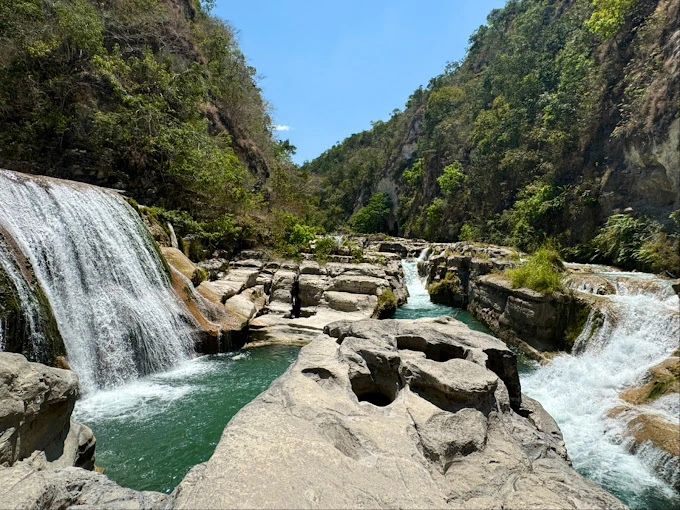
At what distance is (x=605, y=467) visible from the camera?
5387 mm

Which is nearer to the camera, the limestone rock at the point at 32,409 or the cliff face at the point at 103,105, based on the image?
the limestone rock at the point at 32,409

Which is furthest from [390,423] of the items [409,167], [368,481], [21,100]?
[409,167]

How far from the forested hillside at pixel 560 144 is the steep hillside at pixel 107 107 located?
1608cm

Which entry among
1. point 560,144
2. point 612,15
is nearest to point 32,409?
point 560,144

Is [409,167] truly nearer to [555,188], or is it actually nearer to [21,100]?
[555,188]

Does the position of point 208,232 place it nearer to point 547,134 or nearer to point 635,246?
point 635,246

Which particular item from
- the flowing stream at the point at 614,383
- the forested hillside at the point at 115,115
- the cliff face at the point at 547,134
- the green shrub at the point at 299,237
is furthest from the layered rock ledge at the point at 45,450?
the cliff face at the point at 547,134

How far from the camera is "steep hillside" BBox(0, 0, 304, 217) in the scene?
12.8 meters

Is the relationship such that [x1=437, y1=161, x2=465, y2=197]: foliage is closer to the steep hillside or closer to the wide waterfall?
the steep hillside

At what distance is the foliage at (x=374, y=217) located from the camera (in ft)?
154

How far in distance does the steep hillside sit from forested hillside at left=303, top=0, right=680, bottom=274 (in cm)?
1608

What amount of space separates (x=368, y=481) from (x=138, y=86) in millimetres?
17043

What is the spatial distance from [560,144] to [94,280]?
24051 mm

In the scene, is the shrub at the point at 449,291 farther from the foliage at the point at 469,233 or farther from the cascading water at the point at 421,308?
the foliage at the point at 469,233
